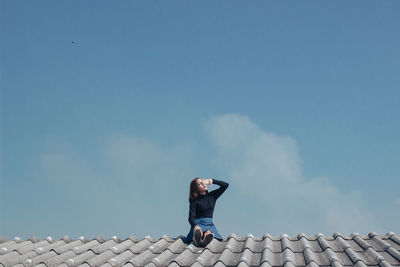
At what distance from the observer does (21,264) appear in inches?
270

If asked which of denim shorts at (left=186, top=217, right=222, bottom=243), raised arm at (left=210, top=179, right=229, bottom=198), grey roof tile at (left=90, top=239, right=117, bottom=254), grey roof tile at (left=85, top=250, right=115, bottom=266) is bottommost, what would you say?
grey roof tile at (left=85, top=250, right=115, bottom=266)

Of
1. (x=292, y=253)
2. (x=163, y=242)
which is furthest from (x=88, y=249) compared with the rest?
(x=292, y=253)

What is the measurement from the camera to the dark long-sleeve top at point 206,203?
27.2ft

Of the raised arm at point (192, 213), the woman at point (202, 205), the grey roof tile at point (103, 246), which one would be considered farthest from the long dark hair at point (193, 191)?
the grey roof tile at point (103, 246)

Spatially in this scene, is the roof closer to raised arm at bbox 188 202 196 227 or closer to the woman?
the woman

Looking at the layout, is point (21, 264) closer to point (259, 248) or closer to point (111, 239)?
point (111, 239)

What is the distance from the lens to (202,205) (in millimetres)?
8320

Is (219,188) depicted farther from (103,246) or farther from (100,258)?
(100,258)

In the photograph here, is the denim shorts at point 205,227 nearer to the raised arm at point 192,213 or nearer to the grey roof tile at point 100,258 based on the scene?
the raised arm at point 192,213

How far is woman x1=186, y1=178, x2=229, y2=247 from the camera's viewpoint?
8.12 m

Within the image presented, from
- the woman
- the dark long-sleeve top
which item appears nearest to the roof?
the woman

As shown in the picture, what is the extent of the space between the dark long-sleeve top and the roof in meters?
0.53

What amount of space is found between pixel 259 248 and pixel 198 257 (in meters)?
1.21

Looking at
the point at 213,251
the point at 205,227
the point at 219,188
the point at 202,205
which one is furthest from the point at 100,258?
the point at 219,188
